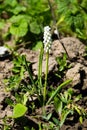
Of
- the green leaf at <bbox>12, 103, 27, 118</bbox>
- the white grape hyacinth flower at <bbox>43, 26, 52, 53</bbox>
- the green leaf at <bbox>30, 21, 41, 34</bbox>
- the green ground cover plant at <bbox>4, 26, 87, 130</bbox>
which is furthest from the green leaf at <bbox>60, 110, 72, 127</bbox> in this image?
the green leaf at <bbox>30, 21, 41, 34</bbox>

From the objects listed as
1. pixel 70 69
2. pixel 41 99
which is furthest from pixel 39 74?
pixel 70 69

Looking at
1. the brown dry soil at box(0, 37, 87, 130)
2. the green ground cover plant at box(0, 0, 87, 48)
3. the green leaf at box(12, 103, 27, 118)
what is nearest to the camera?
the green leaf at box(12, 103, 27, 118)

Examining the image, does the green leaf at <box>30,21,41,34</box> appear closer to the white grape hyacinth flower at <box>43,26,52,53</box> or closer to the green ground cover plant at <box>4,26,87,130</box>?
the green ground cover plant at <box>4,26,87,130</box>

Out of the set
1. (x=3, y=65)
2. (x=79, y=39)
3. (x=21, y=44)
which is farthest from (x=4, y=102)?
(x=79, y=39)

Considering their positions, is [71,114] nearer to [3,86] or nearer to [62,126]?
[62,126]

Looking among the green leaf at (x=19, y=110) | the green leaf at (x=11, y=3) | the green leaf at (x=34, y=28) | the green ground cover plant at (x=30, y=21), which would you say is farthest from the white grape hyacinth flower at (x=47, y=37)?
the green leaf at (x=11, y=3)

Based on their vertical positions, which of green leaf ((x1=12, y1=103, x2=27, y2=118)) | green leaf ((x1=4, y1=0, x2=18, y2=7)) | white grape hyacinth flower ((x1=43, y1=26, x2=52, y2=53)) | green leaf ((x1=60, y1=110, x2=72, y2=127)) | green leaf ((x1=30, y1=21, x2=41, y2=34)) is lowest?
green leaf ((x1=60, y1=110, x2=72, y2=127))

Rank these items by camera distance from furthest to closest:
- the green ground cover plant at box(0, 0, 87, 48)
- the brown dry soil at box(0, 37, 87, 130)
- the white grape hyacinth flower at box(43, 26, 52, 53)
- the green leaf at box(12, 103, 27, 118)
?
the green ground cover plant at box(0, 0, 87, 48)
the brown dry soil at box(0, 37, 87, 130)
the green leaf at box(12, 103, 27, 118)
the white grape hyacinth flower at box(43, 26, 52, 53)
